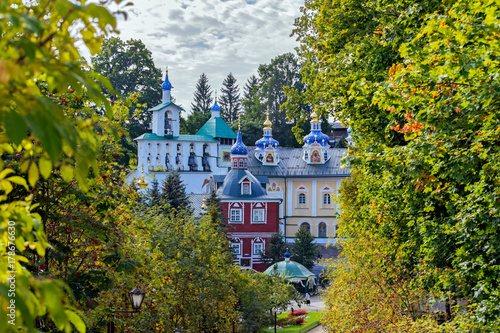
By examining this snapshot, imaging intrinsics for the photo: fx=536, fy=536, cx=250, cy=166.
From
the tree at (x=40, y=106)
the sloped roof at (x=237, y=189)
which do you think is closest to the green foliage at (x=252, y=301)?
the tree at (x=40, y=106)

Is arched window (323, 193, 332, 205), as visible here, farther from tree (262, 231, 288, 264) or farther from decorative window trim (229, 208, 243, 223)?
decorative window trim (229, 208, 243, 223)

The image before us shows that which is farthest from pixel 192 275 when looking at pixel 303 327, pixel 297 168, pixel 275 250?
pixel 297 168

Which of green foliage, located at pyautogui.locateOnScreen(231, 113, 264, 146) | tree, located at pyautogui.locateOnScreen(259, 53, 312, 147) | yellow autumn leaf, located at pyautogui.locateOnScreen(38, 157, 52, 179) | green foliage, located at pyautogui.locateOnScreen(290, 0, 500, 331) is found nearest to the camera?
yellow autumn leaf, located at pyautogui.locateOnScreen(38, 157, 52, 179)

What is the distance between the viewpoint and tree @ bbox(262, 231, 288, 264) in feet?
146

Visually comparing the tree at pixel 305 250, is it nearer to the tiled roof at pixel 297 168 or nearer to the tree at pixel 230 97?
the tiled roof at pixel 297 168

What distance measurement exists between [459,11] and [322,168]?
49.6 m

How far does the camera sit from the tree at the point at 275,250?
4453cm

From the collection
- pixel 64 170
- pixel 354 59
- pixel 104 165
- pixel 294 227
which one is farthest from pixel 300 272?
pixel 64 170

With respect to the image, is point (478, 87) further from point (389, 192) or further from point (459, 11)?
point (389, 192)

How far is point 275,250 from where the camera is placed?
146ft

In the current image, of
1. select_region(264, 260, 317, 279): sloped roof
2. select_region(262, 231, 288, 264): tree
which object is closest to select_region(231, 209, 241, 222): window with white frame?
select_region(262, 231, 288, 264): tree

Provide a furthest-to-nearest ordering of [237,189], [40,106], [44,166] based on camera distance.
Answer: [237,189]
[44,166]
[40,106]

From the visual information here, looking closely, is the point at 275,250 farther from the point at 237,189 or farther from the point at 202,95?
the point at 202,95

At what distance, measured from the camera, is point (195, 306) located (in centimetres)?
1612
